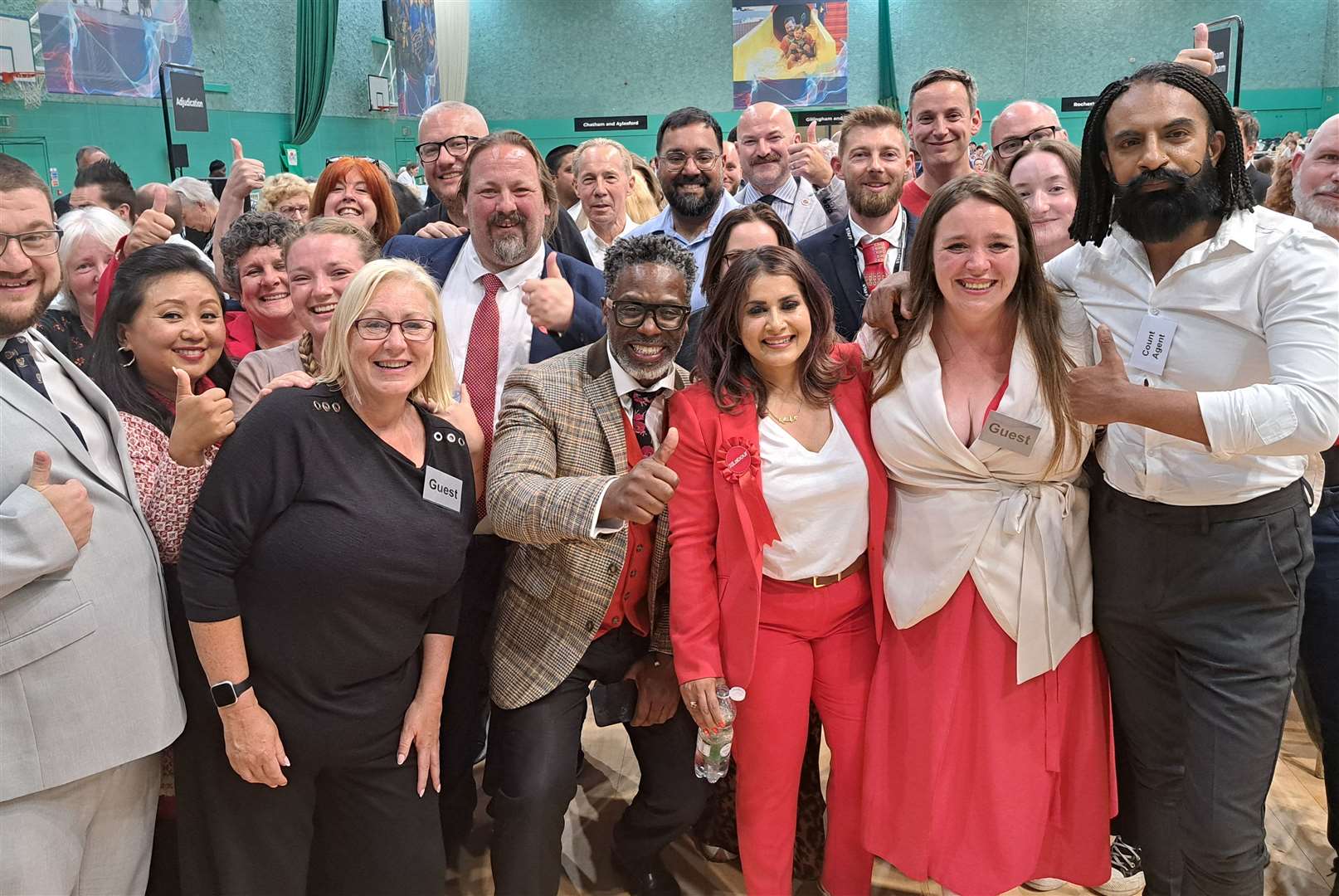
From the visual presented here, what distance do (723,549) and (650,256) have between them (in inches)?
30.6

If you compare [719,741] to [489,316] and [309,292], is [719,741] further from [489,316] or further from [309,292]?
[309,292]

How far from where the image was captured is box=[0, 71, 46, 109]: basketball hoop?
7.97 m

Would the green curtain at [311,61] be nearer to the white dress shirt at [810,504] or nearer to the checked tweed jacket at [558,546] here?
the checked tweed jacket at [558,546]

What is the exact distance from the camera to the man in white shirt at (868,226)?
3.55 m

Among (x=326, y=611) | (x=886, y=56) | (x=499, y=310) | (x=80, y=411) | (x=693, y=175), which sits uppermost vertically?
(x=886, y=56)

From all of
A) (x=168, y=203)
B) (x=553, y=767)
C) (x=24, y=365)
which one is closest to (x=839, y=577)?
(x=553, y=767)

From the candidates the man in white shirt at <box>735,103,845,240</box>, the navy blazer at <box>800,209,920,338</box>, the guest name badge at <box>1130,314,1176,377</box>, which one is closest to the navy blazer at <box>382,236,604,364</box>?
the navy blazer at <box>800,209,920,338</box>

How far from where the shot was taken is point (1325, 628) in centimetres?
255

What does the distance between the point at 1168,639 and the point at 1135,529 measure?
27 centimetres

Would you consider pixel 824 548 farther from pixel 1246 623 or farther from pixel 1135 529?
pixel 1246 623

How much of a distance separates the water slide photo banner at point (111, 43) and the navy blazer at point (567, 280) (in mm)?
7444

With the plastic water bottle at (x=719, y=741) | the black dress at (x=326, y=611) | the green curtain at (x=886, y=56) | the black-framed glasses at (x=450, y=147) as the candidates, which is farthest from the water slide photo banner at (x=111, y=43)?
the green curtain at (x=886, y=56)

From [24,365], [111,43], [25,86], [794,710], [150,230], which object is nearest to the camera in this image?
[24,365]

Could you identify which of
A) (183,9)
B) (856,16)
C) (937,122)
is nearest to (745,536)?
(937,122)
